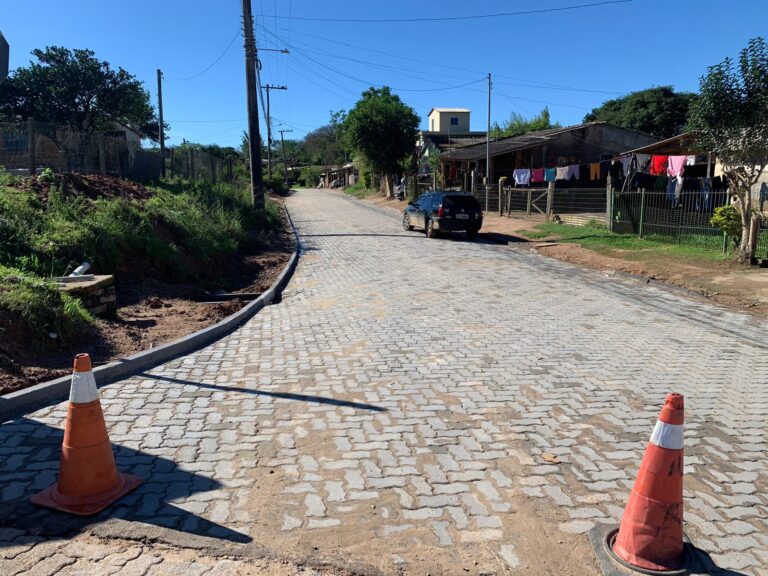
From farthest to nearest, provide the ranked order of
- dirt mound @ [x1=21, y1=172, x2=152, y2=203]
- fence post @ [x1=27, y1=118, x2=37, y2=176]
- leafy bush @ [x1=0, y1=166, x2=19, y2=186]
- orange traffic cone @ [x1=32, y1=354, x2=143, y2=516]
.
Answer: fence post @ [x1=27, y1=118, x2=37, y2=176] < dirt mound @ [x1=21, y1=172, x2=152, y2=203] < leafy bush @ [x1=0, y1=166, x2=19, y2=186] < orange traffic cone @ [x1=32, y1=354, x2=143, y2=516]

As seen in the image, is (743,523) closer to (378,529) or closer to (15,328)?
(378,529)

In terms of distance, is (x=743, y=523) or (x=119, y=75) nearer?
(x=743, y=523)

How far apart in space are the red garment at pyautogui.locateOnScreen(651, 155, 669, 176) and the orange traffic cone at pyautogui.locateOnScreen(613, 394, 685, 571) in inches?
787

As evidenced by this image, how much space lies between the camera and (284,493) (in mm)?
3514

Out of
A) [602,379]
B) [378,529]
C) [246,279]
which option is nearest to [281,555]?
[378,529]

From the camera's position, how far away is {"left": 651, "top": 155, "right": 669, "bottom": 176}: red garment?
20406mm

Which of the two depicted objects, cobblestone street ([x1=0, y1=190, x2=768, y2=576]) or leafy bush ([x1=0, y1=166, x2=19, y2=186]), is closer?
cobblestone street ([x1=0, y1=190, x2=768, y2=576])

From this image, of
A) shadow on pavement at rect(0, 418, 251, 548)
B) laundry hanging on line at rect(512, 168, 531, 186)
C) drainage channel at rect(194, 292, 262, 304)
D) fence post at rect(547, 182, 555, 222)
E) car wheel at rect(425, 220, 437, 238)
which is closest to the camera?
shadow on pavement at rect(0, 418, 251, 548)

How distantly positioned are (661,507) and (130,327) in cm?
637

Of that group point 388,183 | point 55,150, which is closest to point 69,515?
point 55,150

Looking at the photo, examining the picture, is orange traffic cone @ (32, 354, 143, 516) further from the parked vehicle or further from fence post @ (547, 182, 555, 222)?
fence post @ (547, 182, 555, 222)

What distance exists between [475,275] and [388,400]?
7971 millimetres

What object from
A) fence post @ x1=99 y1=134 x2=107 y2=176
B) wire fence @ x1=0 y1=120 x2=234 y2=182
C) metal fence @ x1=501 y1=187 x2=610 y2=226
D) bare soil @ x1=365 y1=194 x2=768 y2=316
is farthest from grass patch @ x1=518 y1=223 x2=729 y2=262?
fence post @ x1=99 y1=134 x2=107 y2=176

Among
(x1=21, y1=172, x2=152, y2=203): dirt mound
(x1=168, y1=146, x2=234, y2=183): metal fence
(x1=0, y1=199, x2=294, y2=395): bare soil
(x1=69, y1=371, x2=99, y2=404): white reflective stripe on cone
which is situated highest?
(x1=168, y1=146, x2=234, y2=183): metal fence
